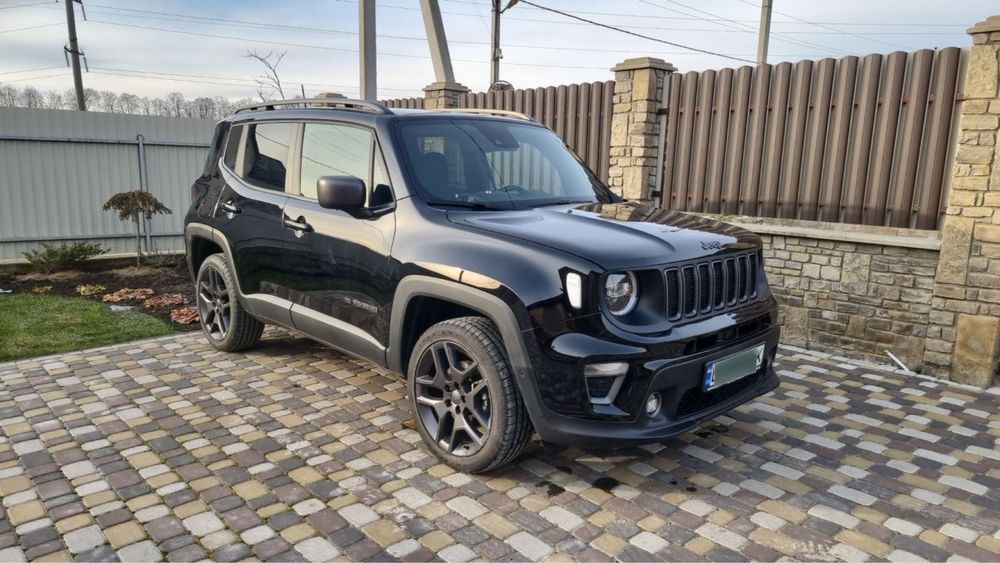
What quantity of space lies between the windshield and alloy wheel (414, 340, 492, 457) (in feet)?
3.05

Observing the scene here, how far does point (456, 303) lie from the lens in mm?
3689

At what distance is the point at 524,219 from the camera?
3.90 meters

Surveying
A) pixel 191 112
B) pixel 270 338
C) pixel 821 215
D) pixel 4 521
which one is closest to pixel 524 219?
pixel 4 521

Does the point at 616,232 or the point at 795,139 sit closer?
the point at 616,232

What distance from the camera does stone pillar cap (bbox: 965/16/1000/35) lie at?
5262 millimetres

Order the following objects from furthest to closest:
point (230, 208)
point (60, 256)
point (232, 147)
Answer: point (60, 256), point (232, 147), point (230, 208)

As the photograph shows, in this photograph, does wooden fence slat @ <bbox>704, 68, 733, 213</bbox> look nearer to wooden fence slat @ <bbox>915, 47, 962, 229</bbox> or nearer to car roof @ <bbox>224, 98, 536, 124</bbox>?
wooden fence slat @ <bbox>915, 47, 962, 229</bbox>

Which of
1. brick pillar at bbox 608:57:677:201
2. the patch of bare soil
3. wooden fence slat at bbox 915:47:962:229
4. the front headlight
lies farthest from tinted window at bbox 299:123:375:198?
wooden fence slat at bbox 915:47:962:229

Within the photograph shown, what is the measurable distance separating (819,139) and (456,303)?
15.2ft

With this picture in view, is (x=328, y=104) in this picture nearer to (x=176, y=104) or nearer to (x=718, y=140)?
(x=718, y=140)

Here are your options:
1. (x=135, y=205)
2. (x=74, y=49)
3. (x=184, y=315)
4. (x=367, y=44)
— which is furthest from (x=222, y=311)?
(x=74, y=49)

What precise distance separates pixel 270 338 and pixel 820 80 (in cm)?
576

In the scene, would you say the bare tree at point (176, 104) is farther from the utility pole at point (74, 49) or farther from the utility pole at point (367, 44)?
the utility pole at point (367, 44)

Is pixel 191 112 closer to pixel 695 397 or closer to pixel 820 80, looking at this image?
pixel 820 80
